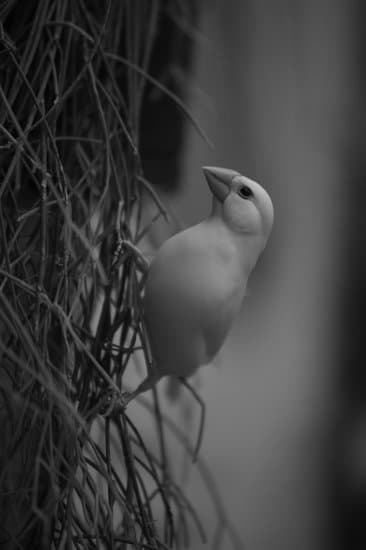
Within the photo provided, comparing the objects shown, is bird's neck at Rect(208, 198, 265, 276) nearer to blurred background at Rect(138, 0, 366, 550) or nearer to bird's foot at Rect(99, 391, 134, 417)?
bird's foot at Rect(99, 391, 134, 417)

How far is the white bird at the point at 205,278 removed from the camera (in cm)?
32

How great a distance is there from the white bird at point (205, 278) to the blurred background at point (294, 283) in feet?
1.50

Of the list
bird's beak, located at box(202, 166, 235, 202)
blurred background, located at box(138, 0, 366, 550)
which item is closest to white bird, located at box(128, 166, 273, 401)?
bird's beak, located at box(202, 166, 235, 202)

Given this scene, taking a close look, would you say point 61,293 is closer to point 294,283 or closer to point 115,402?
point 115,402

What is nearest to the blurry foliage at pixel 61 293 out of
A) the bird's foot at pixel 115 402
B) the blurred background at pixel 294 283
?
the bird's foot at pixel 115 402

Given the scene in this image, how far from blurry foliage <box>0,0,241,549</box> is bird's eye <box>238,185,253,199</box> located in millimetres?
52

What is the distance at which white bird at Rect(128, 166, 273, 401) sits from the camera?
32 cm

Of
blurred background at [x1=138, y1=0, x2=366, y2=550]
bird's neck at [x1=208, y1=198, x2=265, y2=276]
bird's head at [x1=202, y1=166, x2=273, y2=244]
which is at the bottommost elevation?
blurred background at [x1=138, y1=0, x2=366, y2=550]

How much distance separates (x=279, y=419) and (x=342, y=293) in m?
0.19

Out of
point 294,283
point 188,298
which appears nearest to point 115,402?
point 188,298

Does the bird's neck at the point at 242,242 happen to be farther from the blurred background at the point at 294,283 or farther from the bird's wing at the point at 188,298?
the blurred background at the point at 294,283

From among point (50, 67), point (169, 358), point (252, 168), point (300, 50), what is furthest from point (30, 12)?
point (300, 50)

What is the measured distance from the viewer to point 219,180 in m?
0.34

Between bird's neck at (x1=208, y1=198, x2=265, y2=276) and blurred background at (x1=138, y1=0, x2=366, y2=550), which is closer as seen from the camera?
bird's neck at (x1=208, y1=198, x2=265, y2=276)
